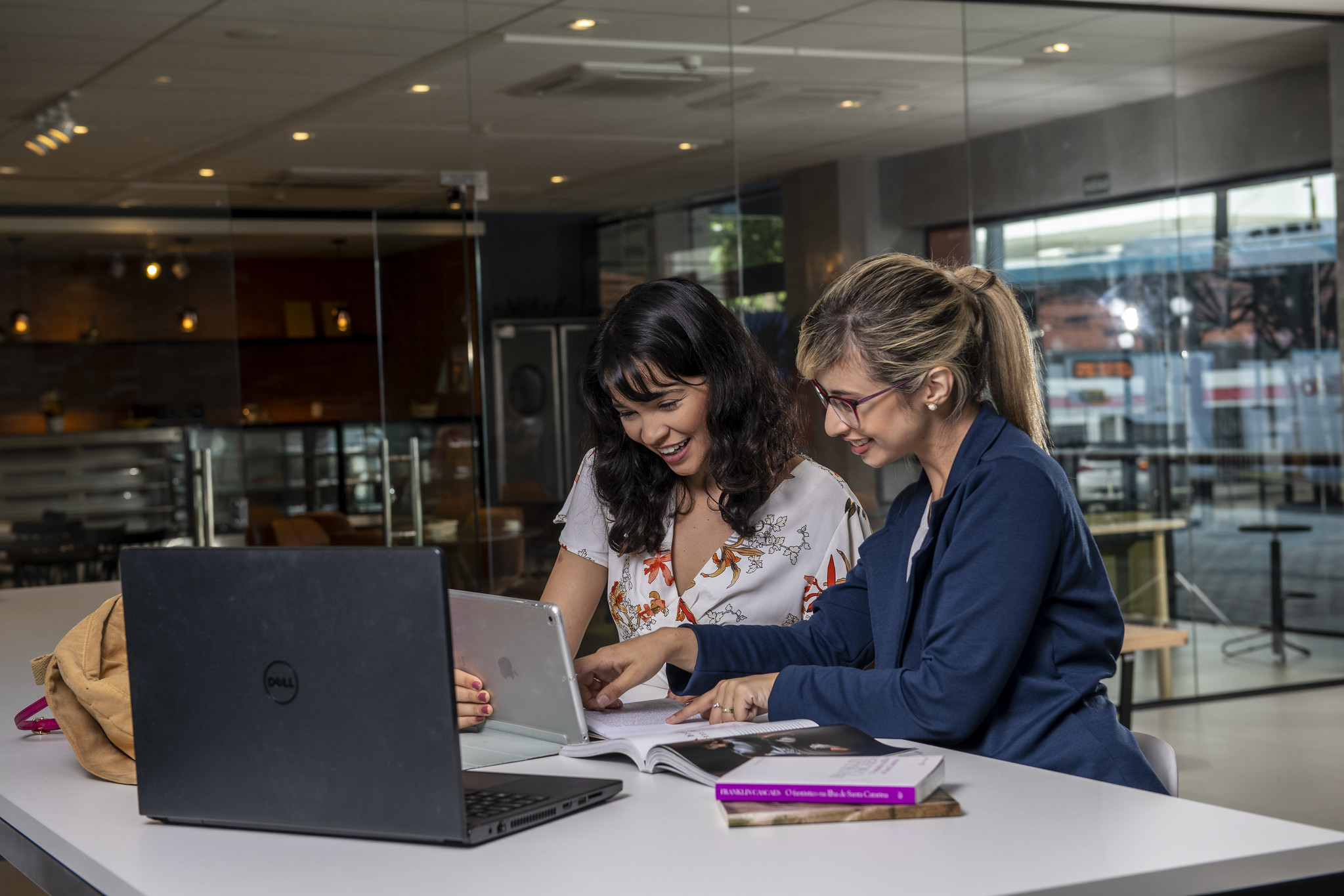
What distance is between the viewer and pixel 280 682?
48.0 inches

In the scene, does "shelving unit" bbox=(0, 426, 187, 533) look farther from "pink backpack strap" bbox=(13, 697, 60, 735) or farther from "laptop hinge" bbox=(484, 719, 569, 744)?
"laptop hinge" bbox=(484, 719, 569, 744)

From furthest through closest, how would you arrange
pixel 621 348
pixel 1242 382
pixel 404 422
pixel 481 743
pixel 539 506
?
1. pixel 1242 382
2. pixel 404 422
3. pixel 539 506
4. pixel 621 348
5. pixel 481 743

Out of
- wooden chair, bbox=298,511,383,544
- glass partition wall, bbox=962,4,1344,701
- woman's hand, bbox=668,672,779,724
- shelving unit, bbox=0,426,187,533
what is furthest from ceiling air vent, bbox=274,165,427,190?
woman's hand, bbox=668,672,779,724

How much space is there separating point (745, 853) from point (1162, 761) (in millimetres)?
687

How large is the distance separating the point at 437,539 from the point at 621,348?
2939 mm

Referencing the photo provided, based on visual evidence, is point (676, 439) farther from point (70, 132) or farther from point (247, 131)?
point (70, 132)

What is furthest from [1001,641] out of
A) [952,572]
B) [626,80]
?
[626,80]

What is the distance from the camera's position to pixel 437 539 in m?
4.88

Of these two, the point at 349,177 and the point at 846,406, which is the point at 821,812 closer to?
the point at 846,406

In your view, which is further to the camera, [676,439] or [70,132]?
[70,132]

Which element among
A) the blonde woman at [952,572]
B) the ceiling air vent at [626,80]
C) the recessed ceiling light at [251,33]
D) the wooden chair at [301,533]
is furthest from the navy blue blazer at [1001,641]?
the wooden chair at [301,533]

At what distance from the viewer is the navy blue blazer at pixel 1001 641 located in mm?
1462

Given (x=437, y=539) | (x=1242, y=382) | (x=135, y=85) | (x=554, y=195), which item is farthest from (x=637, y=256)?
(x=1242, y=382)

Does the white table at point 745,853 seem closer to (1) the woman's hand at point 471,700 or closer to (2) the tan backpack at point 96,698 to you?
(2) the tan backpack at point 96,698
